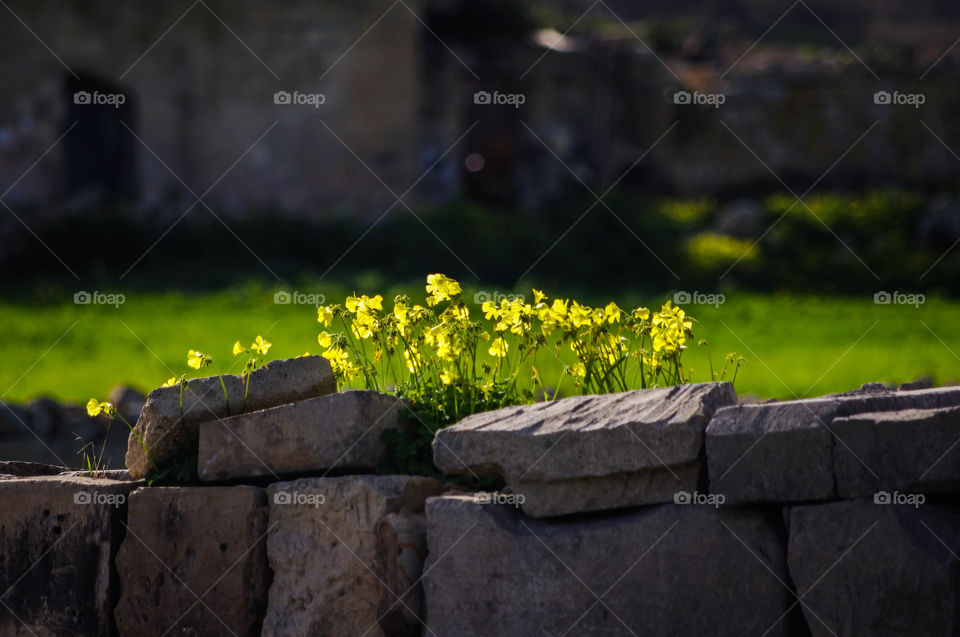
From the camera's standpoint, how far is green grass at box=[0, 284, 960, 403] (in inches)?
384

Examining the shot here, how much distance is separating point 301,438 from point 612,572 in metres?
1.10

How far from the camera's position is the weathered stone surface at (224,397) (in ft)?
13.5

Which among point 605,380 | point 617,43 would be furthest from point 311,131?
point 605,380

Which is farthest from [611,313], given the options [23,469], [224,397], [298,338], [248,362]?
[298,338]

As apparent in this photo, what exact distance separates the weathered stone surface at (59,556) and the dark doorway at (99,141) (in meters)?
13.9

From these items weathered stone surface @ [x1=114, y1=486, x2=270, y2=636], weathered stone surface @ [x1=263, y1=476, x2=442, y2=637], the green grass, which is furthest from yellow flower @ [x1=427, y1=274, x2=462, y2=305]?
the green grass

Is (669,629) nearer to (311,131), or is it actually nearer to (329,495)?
(329,495)

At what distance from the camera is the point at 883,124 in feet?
61.4

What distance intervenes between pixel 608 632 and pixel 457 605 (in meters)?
0.48

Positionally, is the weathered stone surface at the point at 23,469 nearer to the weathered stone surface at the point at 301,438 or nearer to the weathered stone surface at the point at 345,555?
the weathered stone surface at the point at 301,438

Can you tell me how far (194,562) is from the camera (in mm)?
4035

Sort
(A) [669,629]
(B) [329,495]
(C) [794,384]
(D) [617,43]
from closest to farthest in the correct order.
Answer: (A) [669,629] → (B) [329,495] → (C) [794,384] → (D) [617,43]

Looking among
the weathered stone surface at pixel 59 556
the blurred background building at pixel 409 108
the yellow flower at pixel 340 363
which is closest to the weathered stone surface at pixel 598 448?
the yellow flower at pixel 340 363

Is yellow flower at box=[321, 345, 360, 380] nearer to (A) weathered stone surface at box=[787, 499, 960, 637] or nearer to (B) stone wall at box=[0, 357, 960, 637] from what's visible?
(B) stone wall at box=[0, 357, 960, 637]
